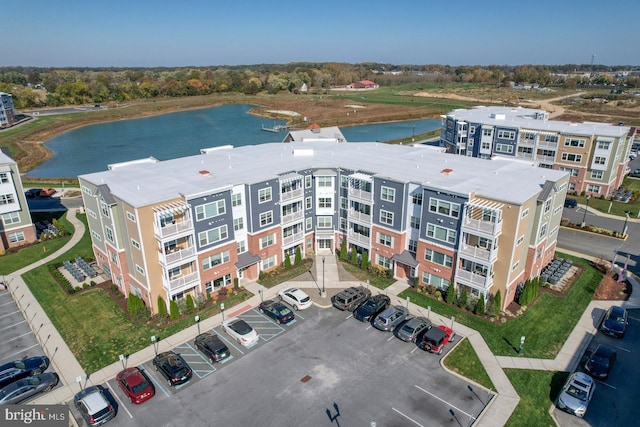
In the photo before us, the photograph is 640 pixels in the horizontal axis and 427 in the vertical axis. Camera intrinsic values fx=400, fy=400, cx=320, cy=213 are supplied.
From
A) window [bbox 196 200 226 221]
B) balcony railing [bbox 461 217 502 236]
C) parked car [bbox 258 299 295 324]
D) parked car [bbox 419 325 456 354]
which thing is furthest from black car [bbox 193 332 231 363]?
balcony railing [bbox 461 217 502 236]

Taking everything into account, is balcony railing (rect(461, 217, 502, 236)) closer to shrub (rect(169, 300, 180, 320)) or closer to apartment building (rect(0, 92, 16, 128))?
shrub (rect(169, 300, 180, 320))

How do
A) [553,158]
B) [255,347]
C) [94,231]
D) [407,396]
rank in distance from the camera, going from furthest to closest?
[553,158], [94,231], [255,347], [407,396]

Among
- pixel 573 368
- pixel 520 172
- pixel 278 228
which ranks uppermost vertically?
pixel 520 172

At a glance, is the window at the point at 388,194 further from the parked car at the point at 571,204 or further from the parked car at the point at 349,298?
the parked car at the point at 571,204

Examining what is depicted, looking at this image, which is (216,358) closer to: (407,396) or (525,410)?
(407,396)

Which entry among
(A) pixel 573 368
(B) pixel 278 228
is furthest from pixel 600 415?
(B) pixel 278 228

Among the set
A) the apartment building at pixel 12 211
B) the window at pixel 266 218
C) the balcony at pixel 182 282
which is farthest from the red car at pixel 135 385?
the apartment building at pixel 12 211

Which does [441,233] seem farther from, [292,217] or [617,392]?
[617,392]
